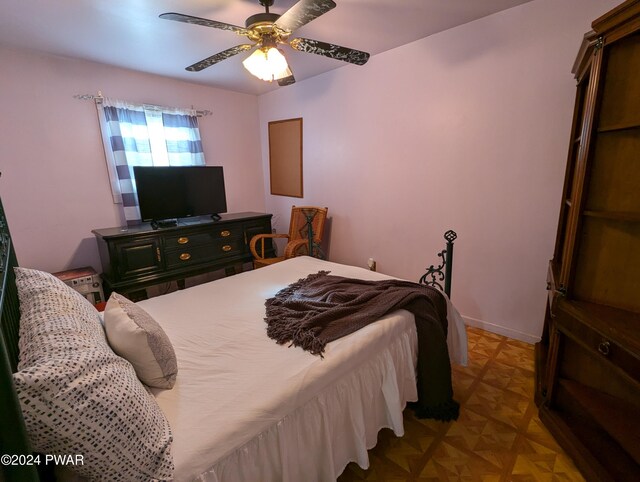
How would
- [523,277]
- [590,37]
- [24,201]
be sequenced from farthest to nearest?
[24,201], [523,277], [590,37]

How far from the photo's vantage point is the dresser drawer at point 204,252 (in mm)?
3109

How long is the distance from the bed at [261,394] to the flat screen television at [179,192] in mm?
1648

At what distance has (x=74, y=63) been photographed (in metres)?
2.77

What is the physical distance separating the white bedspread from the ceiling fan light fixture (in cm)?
146

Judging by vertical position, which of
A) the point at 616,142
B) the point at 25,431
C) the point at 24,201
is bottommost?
the point at 25,431

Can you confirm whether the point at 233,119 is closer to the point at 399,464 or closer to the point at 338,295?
the point at 338,295

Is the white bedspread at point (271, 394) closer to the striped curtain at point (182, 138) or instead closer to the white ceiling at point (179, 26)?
the white ceiling at point (179, 26)

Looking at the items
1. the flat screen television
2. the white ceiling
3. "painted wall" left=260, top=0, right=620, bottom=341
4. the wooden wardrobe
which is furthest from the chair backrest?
the wooden wardrobe

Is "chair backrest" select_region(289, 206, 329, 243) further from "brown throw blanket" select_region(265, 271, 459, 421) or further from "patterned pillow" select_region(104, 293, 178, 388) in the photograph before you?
"patterned pillow" select_region(104, 293, 178, 388)

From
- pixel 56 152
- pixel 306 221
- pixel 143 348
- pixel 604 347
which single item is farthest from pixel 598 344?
pixel 56 152

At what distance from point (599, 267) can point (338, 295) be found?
4.09 ft

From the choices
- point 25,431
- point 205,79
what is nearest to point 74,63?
point 205,79

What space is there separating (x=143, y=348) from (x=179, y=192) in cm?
254

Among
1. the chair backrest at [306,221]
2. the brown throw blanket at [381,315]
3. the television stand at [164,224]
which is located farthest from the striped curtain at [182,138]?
the brown throw blanket at [381,315]
